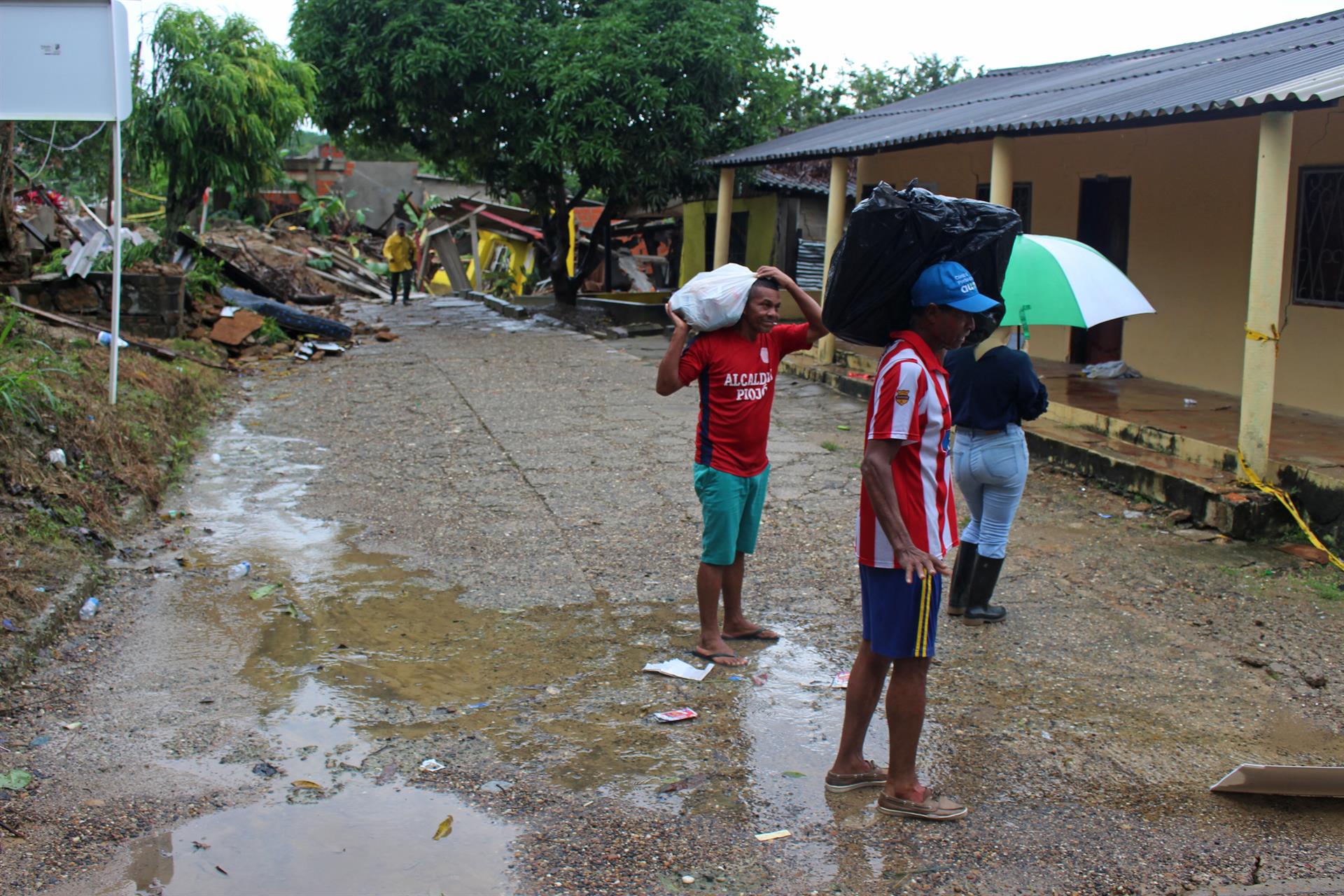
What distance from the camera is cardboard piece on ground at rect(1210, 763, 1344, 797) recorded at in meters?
3.50

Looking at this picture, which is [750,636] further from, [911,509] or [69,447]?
[69,447]

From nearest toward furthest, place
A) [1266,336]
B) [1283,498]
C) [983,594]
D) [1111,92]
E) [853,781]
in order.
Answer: [853,781]
[983,594]
[1283,498]
[1266,336]
[1111,92]

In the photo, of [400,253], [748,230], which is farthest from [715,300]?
[400,253]

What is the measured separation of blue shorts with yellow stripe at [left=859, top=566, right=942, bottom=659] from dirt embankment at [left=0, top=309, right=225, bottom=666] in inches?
123

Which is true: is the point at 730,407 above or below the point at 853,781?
above

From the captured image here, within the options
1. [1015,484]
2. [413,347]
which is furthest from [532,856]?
[413,347]

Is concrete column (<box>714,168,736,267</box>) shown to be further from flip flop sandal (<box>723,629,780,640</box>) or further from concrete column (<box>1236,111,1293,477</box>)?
flip flop sandal (<box>723,629,780,640</box>)

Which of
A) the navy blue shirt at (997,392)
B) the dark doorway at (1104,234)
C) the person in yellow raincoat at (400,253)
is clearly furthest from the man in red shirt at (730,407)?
the person in yellow raincoat at (400,253)

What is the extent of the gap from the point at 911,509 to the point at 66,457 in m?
5.27

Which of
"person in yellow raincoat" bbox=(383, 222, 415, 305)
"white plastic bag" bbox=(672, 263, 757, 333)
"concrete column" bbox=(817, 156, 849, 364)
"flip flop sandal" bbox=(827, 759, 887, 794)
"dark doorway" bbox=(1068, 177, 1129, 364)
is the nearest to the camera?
"flip flop sandal" bbox=(827, 759, 887, 794)

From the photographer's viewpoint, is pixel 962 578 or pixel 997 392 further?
pixel 962 578

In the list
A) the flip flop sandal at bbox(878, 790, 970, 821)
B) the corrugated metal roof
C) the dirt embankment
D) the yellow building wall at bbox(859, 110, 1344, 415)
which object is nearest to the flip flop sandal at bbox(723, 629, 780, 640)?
the flip flop sandal at bbox(878, 790, 970, 821)

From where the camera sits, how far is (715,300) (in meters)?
4.43

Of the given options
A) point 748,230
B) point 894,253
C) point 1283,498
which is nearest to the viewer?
point 894,253
